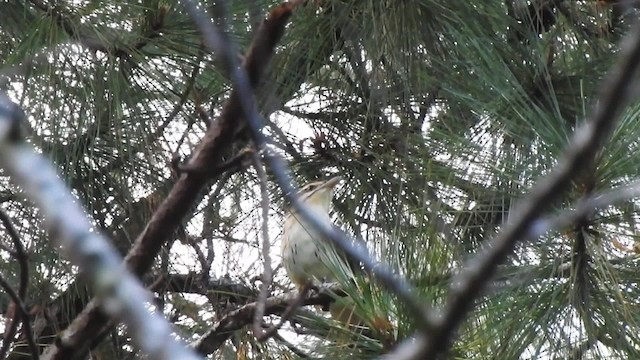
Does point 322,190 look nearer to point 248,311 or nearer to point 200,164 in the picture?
point 248,311

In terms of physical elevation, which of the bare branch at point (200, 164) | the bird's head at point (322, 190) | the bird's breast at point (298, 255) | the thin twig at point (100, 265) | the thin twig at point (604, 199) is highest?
the bird's head at point (322, 190)

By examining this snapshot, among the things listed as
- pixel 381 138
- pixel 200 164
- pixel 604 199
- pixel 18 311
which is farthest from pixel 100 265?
pixel 381 138

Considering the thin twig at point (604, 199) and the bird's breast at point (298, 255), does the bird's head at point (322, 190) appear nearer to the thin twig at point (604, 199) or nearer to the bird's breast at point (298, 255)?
the bird's breast at point (298, 255)

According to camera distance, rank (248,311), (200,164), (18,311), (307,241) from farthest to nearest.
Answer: (307,241)
(248,311)
(18,311)
(200,164)

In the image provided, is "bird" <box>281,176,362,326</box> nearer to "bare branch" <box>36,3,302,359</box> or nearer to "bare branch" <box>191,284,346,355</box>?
"bare branch" <box>191,284,346,355</box>

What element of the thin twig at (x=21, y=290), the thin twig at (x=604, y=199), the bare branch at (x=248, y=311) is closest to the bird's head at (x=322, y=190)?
the bare branch at (x=248, y=311)

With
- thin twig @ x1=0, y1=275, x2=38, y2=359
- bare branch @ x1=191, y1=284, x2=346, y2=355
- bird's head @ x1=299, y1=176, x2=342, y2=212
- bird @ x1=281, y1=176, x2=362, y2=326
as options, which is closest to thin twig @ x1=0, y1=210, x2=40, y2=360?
thin twig @ x1=0, y1=275, x2=38, y2=359

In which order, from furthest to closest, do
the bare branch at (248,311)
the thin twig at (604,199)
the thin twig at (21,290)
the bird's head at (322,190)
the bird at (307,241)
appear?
the bird's head at (322,190), the bird at (307,241), the bare branch at (248,311), the thin twig at (604,199), the thin twig at (21,290)

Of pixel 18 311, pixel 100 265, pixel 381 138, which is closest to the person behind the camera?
pixel 100 265

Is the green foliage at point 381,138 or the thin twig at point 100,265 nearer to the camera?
the thin twig at point 100,265

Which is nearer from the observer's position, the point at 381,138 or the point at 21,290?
the point at 21,290

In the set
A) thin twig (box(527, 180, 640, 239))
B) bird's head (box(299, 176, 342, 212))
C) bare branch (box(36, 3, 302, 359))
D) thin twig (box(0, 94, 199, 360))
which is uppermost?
bird's head (box(299, 176, 342, 212))

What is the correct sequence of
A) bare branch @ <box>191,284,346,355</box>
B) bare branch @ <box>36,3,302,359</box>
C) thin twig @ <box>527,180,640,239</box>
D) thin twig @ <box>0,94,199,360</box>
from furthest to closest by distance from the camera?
bare branch @ <box>191,284,346,355</box>, thin twig @ <box>527,180,640,239</box>, bare branch @ <box>36,3,302,359</box>, thin twig @ <box>0,94,199,360</box>

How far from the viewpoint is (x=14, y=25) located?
134 cm
